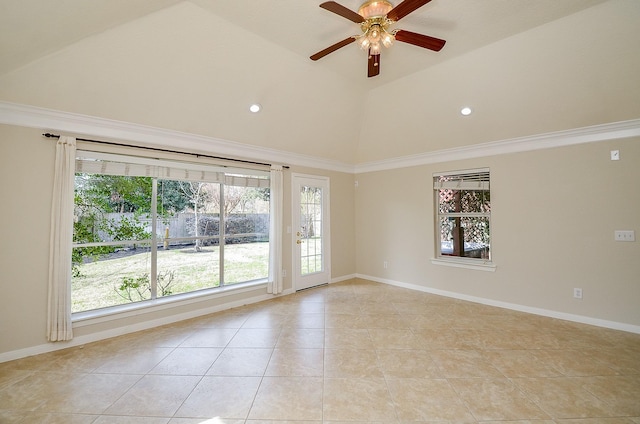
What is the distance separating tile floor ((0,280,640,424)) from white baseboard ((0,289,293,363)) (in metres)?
0.10

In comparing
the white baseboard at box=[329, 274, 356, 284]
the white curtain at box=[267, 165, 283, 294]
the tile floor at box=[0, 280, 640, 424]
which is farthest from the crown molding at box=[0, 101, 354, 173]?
the white baseboard at box=[329, 274, 356, 284]

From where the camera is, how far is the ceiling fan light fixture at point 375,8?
2098 mm

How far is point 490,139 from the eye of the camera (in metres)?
4.14

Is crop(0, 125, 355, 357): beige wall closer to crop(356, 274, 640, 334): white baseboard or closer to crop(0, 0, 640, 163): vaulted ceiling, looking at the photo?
crop(0, 0, 640, 163): vaulted ceiling

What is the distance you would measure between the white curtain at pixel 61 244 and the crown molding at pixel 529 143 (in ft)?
15.9

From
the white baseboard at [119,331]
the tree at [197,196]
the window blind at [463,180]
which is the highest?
the window blind at [463,180]

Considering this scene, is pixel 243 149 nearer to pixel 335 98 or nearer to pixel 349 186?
pixel 335 98

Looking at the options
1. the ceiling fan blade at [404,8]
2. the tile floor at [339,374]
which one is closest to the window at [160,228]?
the tile floor at [339,374]

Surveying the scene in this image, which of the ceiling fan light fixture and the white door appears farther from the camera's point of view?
the white door

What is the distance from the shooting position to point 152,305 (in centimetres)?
348

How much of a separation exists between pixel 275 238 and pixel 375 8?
134 inches

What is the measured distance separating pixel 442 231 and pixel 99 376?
5.04 metres

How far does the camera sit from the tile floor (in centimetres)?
193

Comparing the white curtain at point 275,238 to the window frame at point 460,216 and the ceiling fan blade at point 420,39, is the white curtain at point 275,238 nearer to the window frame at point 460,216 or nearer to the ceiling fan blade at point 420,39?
the window frame at point 460,216
